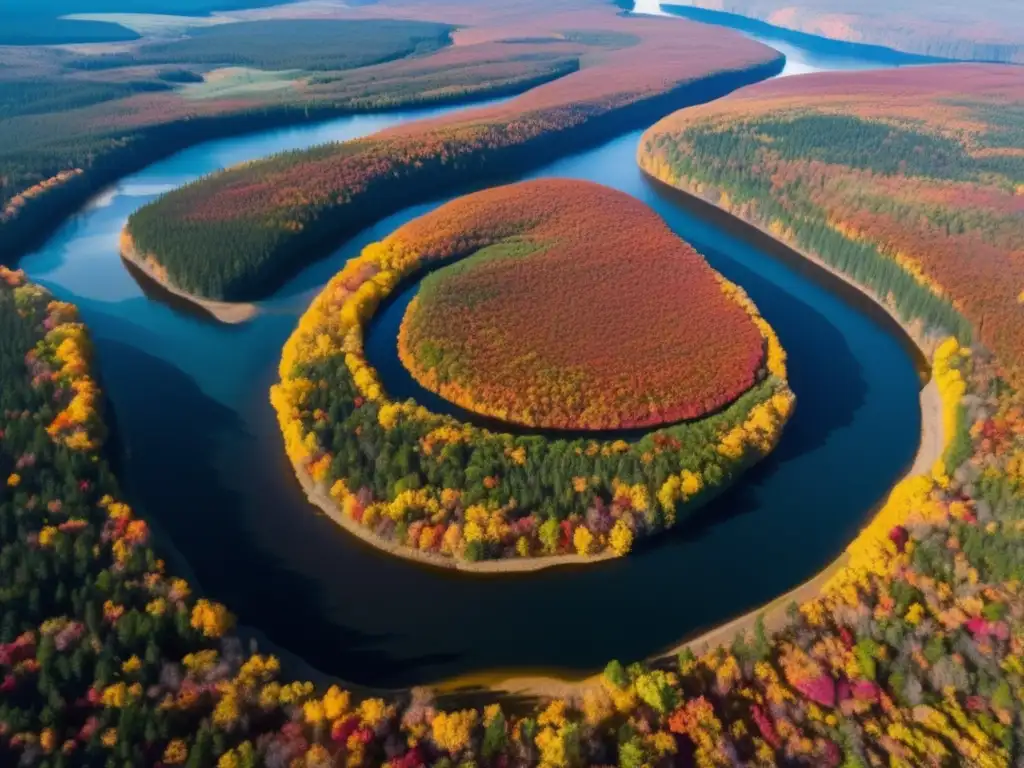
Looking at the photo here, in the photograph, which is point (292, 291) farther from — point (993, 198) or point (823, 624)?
point (993, 198)

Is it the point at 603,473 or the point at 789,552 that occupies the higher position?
the point at 603,473

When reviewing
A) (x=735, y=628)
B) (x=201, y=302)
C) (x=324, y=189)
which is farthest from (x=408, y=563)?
(x=324, y=189)

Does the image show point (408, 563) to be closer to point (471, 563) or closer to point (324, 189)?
point (471, 563)

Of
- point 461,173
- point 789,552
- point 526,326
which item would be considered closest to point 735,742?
point 789,552

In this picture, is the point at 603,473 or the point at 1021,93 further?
the point at 1021,93

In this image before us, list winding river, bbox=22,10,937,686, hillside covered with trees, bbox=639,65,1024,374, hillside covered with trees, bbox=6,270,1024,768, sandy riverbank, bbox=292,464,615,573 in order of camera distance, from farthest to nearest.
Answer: hillside covered with trees, bbox=639,65,1024,374
sandy riverbank, bbox=292,464,615,573
winding river, bbox=22,10,937,686
hillside covered with trees, bbox=6,270,1024,768

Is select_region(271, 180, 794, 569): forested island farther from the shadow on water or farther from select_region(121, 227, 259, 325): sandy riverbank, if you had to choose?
select_region(121, 227, 259, 325): sandy riverbank

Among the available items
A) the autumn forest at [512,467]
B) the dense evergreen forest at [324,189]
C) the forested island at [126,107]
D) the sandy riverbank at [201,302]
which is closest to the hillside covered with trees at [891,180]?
the autumn forest at [512,467]

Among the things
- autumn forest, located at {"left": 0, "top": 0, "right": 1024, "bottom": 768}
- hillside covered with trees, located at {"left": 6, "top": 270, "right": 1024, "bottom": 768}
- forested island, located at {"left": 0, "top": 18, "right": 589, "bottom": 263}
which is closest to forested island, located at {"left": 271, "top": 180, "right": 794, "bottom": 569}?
autumn forest, located at {"left": 0, "top": 0, "right": 1024, "bottom": 768}
